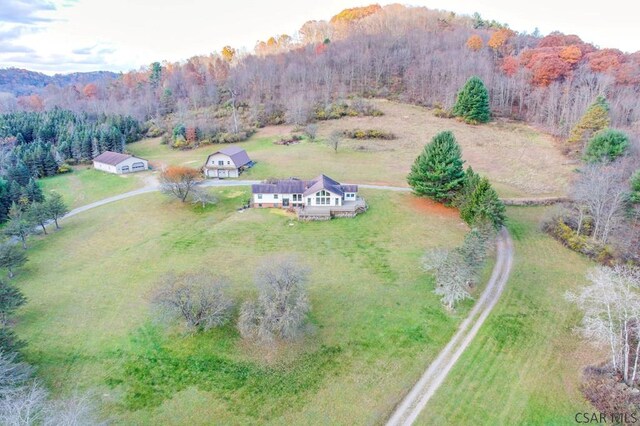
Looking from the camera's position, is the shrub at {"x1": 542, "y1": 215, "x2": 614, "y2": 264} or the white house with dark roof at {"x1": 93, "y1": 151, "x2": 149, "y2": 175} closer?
the shrub at {"x1": 542, "y1": 215, "x2": 614, "y2": 264}

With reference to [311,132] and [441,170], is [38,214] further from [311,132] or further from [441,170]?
[311,132]

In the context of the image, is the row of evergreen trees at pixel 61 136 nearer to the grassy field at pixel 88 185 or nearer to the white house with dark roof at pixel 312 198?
the grassy field at pixel 88 185

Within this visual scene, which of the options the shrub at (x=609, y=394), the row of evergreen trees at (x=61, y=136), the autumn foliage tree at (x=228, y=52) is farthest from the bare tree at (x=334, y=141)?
the autumn foliage tree at (x=228, y=52)

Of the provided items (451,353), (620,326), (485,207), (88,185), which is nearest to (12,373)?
(451,353)

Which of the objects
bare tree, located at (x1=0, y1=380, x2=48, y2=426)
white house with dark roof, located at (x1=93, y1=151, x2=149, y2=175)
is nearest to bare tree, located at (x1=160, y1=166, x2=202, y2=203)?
white house with dark roof, located at (x1=93, y1=151, x2=149, y2=175)

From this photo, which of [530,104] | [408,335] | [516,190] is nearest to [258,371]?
[408,335]

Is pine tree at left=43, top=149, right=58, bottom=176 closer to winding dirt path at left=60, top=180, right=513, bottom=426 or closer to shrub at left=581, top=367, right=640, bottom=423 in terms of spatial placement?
winding dirt path at left=60, top=180, right=513, bottom=426
